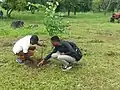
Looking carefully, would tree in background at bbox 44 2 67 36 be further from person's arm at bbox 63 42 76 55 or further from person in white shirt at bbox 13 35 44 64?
person's arm at bbox 63 42 76 55

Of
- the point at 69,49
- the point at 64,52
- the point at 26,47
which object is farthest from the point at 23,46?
the point at 69,49

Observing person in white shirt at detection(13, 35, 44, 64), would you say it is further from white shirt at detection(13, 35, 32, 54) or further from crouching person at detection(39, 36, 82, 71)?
crouching person at detection(39, 36, 82, 71)

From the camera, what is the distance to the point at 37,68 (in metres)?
9.32

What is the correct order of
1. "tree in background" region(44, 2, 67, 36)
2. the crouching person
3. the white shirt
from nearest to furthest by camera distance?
the crouching person, the white shirt, "tree in background" region(44, 2, 67, 36)

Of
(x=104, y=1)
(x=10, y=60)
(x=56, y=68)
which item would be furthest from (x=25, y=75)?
(x=104, y=1)

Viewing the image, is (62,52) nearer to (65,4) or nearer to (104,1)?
(65,4)

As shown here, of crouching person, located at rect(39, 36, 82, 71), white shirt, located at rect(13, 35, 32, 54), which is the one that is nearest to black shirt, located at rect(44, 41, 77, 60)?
crouching person, located at rect(39, 36, 82, 71)

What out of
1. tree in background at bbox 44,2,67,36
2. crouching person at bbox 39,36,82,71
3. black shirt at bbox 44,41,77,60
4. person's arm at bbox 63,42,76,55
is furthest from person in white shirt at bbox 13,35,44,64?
tree in background at bbox 44,2,67,36

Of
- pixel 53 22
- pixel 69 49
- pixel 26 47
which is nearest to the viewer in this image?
pixel 69 49

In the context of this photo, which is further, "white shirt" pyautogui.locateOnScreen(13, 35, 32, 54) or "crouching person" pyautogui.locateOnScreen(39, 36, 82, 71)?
"white shirt" pyautogui.locateOnScreen(13, 35, 32, 54)

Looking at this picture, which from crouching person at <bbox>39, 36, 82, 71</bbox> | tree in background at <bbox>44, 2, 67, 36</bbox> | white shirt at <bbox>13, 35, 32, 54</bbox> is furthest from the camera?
tree in background at <bbox>44, 2, 67, 36</bbox>

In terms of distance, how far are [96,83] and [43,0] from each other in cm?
3370

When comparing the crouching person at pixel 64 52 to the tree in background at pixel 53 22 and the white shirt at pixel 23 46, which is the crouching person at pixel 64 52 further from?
the tree in background at pixel 53 22

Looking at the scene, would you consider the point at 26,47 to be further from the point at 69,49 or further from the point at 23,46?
the point at 69,49
